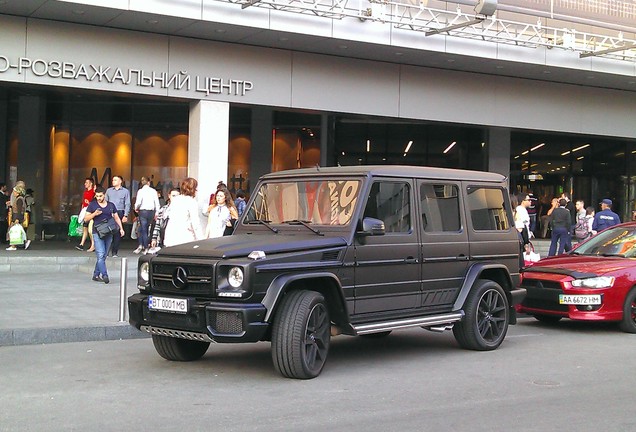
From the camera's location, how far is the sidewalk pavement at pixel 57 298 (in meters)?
8.99

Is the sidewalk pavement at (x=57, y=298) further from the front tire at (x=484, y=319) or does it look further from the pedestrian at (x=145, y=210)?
the front tire at (x=484, y=319)

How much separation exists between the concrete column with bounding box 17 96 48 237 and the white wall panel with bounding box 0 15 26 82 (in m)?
8.21

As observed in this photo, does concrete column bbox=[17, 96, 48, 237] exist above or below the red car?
above

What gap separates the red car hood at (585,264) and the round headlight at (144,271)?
18.6 feet

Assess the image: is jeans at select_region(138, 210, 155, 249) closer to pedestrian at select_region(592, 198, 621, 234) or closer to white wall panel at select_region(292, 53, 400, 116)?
white wall panel at select_region(292, 53, 400, 116)

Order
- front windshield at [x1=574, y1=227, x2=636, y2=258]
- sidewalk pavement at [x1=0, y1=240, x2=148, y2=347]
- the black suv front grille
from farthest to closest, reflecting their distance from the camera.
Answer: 1. front windshield at [x1=574, y1=227, x2=636, y2=258]
2. sidewalk pavement at [x1=0, y1=240, x2=148, y2=347]
3. the black suv front grille

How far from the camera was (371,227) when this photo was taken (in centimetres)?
736

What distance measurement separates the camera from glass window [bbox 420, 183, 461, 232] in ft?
27.0

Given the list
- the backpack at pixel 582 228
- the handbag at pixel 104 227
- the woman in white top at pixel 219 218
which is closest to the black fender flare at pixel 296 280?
the woman in white top at pixel 219 218

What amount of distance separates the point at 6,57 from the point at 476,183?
36.3 feet

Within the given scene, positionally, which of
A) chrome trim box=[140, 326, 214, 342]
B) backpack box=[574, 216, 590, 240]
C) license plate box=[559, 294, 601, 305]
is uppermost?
backpack box=[574, 216, 590, 240]

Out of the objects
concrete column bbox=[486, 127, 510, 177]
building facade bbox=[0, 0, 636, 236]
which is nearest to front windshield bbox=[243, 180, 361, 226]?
building facade bbox=[0, 0, 636, 236]

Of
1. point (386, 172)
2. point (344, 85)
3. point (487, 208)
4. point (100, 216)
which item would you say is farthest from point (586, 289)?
point (344, 85)

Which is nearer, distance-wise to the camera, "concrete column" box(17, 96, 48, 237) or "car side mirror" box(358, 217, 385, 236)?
"car side mirror" box(358, 217, 385, 236)
